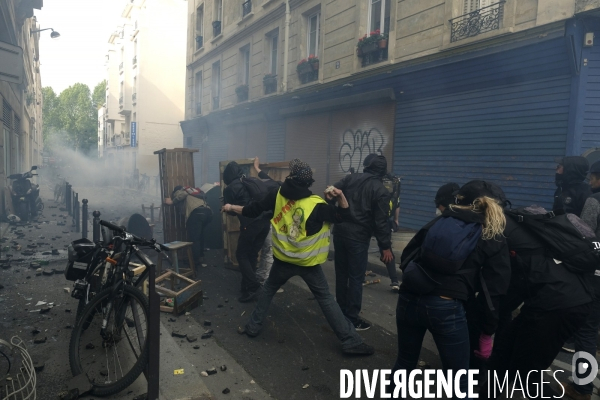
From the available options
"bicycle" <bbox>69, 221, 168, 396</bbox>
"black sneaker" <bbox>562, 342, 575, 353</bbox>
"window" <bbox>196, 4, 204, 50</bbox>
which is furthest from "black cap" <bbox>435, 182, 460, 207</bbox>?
"window" <bbox>196, 4, 204, 50</bbox>

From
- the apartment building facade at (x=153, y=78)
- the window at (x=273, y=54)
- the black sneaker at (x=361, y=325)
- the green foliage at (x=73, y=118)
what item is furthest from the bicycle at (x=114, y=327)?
the green foliage at (x=73, y=118)

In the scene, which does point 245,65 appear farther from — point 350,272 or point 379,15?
point 350,272

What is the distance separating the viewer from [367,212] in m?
4.43

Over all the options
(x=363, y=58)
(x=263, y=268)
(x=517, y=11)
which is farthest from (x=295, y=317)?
(x=363, y=58)

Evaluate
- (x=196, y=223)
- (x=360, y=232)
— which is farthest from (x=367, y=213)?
(x=196, y=223)

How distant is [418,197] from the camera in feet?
32.4

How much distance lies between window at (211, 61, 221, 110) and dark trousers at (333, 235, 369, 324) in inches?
680

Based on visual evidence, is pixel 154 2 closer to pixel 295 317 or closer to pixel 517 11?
pixel 517 11

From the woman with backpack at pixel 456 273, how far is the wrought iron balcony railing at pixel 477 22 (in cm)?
693

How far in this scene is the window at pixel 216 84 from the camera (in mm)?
20528

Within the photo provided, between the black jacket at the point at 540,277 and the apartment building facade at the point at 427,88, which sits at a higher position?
the apartment building facade at the point at 427,88

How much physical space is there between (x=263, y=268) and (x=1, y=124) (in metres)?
10.0

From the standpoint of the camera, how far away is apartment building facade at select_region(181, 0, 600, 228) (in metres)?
7.22

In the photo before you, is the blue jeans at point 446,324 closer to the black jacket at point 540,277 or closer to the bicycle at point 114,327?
the black jacket at point 540,277
